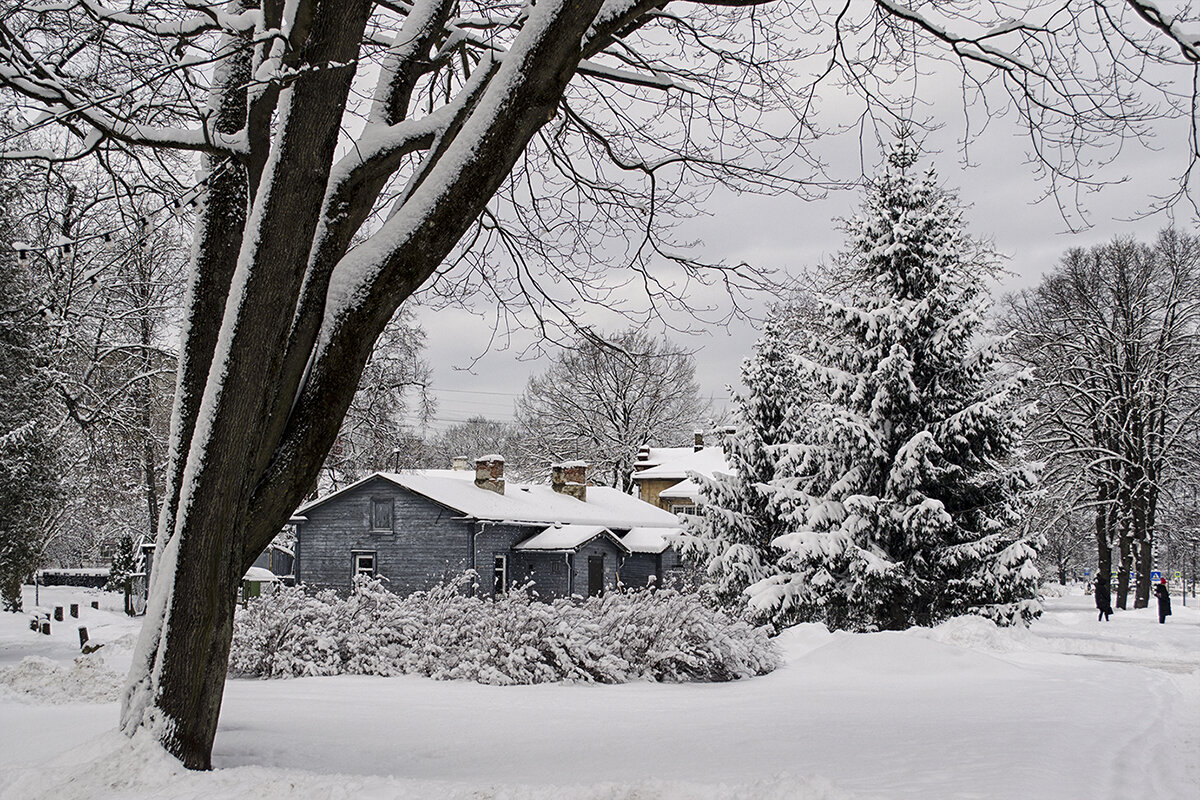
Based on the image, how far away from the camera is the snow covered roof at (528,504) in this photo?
32.0 m

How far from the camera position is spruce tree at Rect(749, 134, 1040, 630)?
2120 centimetres

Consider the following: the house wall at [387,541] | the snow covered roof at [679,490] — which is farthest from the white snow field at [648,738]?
the snow covered roof at [679,490]

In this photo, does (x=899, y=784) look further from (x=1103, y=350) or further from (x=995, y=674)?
(x=1103, y=350)

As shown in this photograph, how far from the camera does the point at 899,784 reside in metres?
5.79

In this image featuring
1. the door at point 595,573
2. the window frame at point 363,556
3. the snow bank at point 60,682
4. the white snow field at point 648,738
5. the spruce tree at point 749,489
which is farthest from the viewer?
the door at point 595,573

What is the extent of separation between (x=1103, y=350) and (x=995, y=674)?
25.6 meters

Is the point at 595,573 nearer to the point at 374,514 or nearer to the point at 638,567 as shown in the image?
the point at 638,567

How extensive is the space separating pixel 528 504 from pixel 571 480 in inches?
169

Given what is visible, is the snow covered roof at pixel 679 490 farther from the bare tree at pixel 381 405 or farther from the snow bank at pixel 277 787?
the snow bank at pixel 277 787

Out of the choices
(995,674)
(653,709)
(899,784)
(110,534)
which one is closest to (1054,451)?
(995,674)

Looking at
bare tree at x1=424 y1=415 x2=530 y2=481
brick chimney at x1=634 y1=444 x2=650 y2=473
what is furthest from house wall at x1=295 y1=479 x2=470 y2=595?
bare tree at x1=424 y1=415 x2=530 y2=481

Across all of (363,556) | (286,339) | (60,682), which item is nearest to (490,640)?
(60,682)

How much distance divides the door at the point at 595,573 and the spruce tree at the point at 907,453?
1209 cm

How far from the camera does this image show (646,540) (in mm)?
36750
